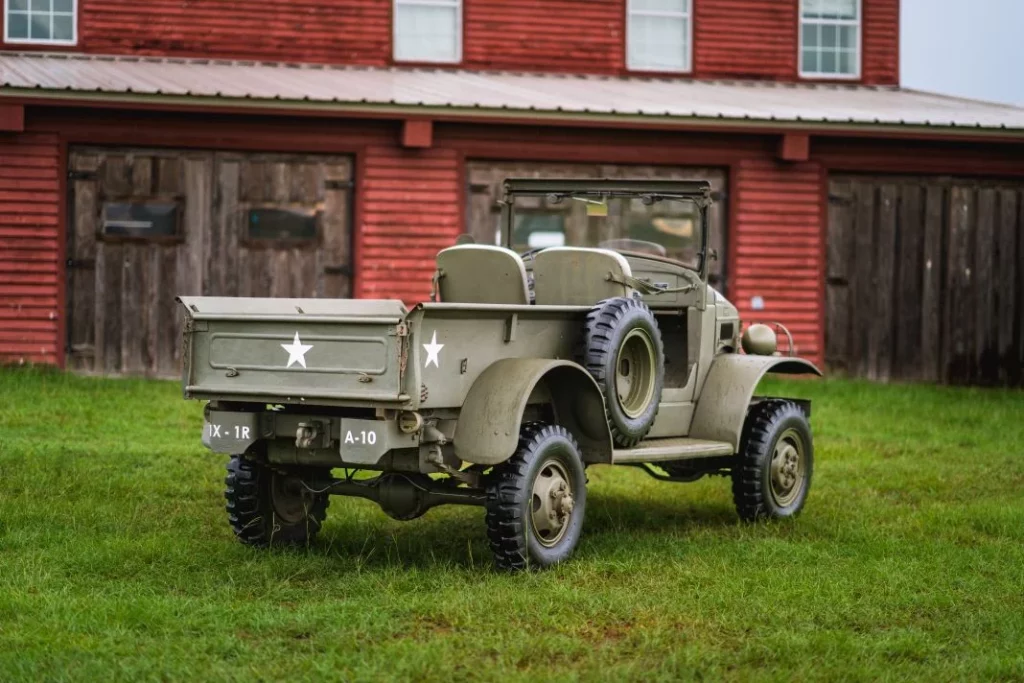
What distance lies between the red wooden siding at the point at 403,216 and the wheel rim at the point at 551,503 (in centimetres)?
926

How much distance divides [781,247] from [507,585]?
11.5 metres

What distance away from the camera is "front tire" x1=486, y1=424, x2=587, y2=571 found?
22.3 feet

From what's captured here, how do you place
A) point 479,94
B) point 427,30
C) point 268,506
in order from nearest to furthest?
point 268,506 → point 479,94 → point 427,30

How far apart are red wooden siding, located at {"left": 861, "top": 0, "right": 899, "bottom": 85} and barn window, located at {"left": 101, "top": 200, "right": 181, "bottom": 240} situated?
9.50 m

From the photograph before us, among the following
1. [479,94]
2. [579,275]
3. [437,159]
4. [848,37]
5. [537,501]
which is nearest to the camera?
[537,501]

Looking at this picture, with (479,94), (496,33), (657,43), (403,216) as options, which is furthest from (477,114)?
(657,43)

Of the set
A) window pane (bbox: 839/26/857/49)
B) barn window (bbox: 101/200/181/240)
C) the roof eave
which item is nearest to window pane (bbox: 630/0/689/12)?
window pane (bbox: 839/26/857/49)

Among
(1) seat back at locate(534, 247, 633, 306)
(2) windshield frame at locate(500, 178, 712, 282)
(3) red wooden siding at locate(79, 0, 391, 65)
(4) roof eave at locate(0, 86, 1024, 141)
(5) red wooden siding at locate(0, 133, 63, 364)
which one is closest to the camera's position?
(1) seat back at locate(534, 247, 633, 306)

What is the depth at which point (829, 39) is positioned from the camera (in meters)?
19.2

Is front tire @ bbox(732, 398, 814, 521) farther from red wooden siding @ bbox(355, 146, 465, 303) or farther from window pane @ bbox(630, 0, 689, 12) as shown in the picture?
window pane @ bbox(630, 0, 689, 12)

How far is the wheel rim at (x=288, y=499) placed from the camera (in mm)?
7602

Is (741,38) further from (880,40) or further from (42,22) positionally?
(42,22)

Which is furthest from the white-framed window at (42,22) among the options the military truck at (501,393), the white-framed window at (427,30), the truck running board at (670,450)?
the truck running board at (670,450)

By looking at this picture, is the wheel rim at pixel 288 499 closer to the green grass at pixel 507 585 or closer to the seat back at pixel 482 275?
the green grass at pixel 507 585
